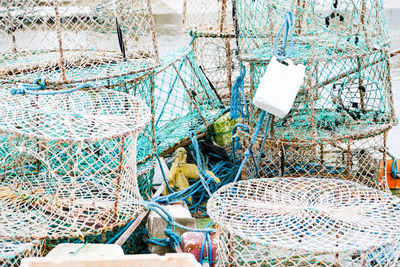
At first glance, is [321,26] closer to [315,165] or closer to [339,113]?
[339,113]

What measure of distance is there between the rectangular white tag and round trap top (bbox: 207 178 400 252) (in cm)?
37

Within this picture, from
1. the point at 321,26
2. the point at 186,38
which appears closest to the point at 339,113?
the point at 321,26

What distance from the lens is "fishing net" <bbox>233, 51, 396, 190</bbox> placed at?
3.04 meters

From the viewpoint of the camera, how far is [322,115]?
3.42m

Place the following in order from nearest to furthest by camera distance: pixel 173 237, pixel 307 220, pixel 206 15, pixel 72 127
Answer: pixel 307 220
pixel 72 127
pixel 173 237
pixel 206 15

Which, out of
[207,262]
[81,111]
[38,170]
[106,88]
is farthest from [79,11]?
[207,262]

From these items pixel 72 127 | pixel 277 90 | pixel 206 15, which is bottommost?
pixel 72 127

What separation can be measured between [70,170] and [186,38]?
6132 mm

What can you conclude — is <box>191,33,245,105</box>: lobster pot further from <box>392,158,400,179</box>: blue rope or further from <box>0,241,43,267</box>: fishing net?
<box>0,241,43,267</box>: fishing net

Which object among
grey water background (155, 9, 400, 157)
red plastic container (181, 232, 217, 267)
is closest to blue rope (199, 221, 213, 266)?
red plastic container (181, 232, 217, 267)

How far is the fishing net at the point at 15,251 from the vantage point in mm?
2176

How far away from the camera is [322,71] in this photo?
3285mm

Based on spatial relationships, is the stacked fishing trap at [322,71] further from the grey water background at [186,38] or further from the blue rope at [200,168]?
the grey water background at [186,38]

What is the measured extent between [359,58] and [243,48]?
70cm
